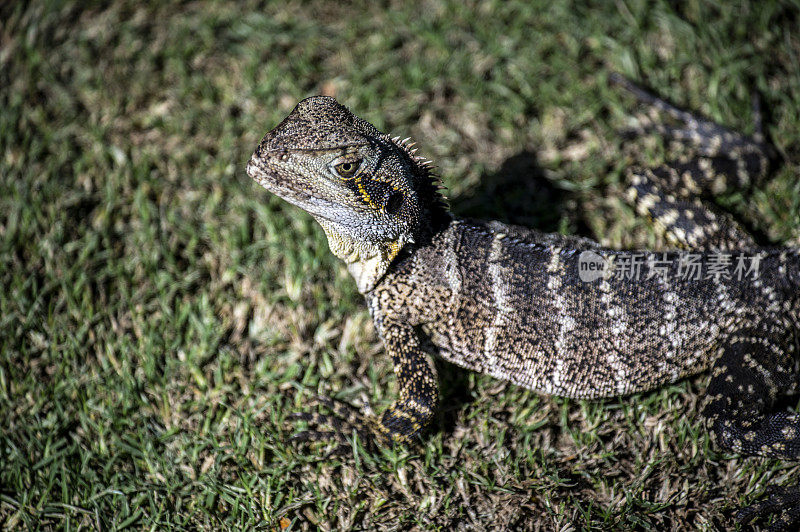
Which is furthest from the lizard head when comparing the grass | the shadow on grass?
the shadow on grass

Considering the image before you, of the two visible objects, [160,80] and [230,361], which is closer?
[230,361]

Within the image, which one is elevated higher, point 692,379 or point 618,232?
point 618,232

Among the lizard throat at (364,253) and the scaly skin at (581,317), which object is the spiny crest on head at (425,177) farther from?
the lizard throat at (364,253)

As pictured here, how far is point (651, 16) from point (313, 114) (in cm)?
413

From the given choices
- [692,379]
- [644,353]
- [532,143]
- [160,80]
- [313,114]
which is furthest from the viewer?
[160,80]

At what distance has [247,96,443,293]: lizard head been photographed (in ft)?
11.3

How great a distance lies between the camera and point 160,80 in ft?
19.7

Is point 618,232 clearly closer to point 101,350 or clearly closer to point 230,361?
point 230,361

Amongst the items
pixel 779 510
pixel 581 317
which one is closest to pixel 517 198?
pixel 581 317

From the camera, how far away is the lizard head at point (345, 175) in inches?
136

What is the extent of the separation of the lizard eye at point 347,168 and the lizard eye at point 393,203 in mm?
260

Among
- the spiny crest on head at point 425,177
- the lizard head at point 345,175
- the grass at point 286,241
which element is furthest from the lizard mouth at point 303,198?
the grass at point 286,241

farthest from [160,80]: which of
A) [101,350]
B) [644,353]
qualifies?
[644,353]

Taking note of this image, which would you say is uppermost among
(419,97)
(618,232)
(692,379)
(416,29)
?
(416,29)
